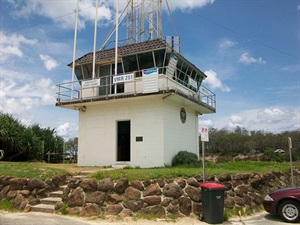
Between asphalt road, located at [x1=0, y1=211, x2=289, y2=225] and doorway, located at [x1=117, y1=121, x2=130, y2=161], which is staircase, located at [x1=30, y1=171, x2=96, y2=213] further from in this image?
doorway, located at [x1=117, y1=121, x2=130, y2=161]

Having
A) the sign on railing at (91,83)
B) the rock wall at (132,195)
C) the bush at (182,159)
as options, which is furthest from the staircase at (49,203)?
the sign on railing at (91,83)

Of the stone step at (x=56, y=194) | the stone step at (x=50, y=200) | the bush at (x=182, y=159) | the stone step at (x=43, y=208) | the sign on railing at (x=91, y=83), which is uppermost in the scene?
the sign on railing at (x=91, y=83)

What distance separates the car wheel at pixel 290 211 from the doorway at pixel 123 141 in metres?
9.97

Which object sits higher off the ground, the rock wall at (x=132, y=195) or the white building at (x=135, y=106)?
the white building at (x=135, y=106)

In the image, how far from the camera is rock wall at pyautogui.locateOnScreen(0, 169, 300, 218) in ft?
28.9

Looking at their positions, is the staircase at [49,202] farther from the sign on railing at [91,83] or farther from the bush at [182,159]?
the sign on railing at [91,83]

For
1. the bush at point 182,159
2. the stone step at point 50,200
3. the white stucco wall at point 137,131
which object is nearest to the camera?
the stone step at point 50,200

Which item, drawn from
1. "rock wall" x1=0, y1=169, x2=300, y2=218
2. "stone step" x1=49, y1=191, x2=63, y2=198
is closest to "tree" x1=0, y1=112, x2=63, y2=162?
"rock wall" x1=0, y1=169, x2=300, y2=218

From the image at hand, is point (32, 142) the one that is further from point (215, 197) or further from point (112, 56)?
point (215, 197)

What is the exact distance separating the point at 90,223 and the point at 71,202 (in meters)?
1.48

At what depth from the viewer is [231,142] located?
132 ft

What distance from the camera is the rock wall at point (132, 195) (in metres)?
8.80

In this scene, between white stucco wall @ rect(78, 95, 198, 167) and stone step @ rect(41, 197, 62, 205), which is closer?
stone step @ rect(41, 197, 62, 205)

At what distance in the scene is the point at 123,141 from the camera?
17.6 metres
